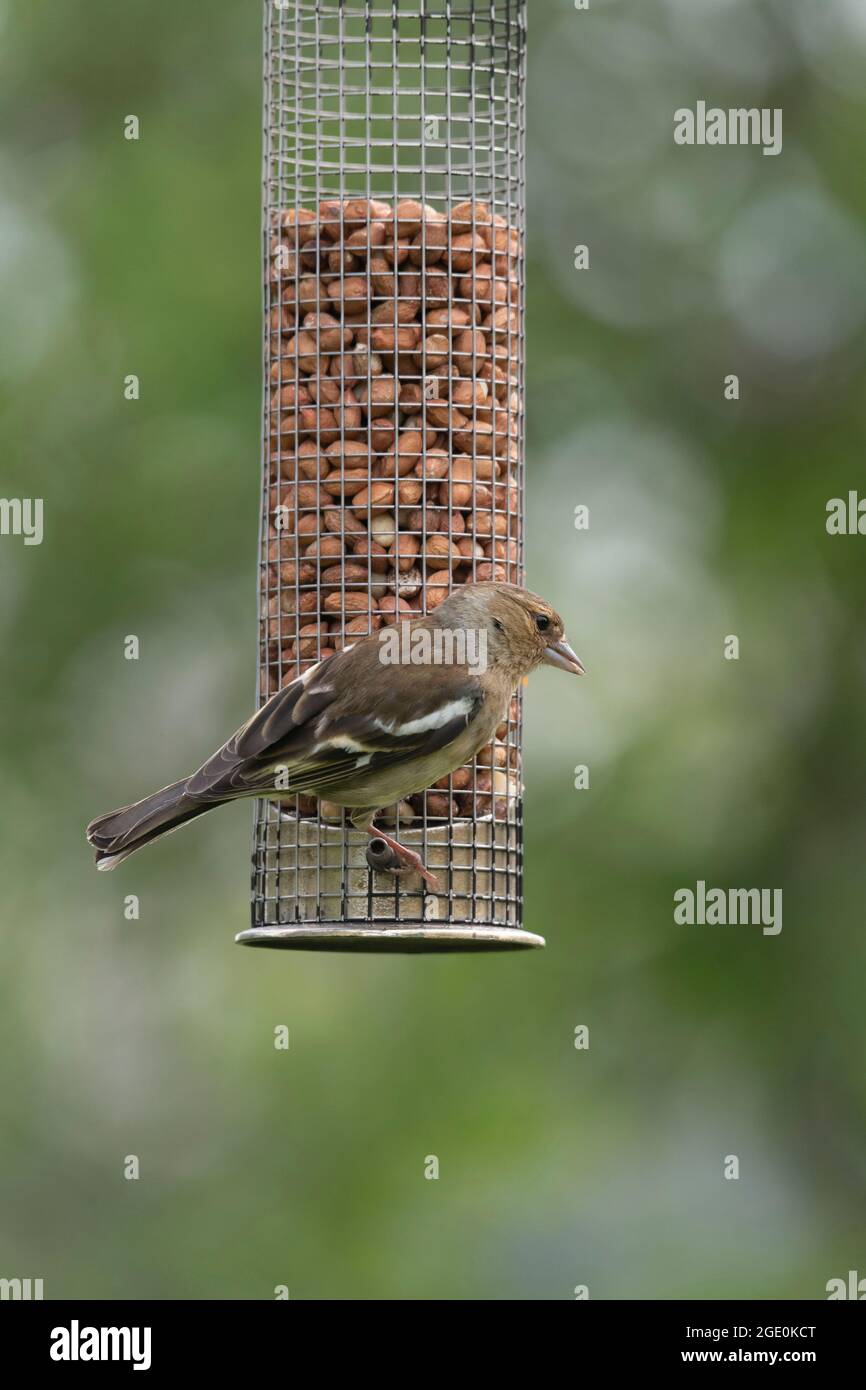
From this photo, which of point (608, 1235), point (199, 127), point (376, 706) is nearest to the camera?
point (376, 706)

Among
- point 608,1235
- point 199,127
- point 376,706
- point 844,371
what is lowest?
point 608,1235

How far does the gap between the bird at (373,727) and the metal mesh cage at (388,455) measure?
352 mm

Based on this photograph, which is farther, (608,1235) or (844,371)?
(844,371)

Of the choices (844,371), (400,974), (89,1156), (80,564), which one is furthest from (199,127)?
(89,1156)

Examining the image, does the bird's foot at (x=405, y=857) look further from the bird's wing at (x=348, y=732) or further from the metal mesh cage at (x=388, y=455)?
the bird's wing at (x=348, y=732)

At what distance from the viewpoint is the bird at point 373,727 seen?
9281mm

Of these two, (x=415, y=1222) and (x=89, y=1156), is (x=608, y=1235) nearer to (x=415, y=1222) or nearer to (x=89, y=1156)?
(x=415, y=1222)

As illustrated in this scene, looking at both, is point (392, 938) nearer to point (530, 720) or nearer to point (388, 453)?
point (388, 453)

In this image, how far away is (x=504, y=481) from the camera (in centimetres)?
1020

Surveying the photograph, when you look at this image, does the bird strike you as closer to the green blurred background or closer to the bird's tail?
the bird's tail

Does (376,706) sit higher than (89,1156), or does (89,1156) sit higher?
(376,706)

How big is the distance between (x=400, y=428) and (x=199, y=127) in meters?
6.73

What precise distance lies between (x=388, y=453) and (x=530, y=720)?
16.9 ft

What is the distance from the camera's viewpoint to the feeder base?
934 centimetres
